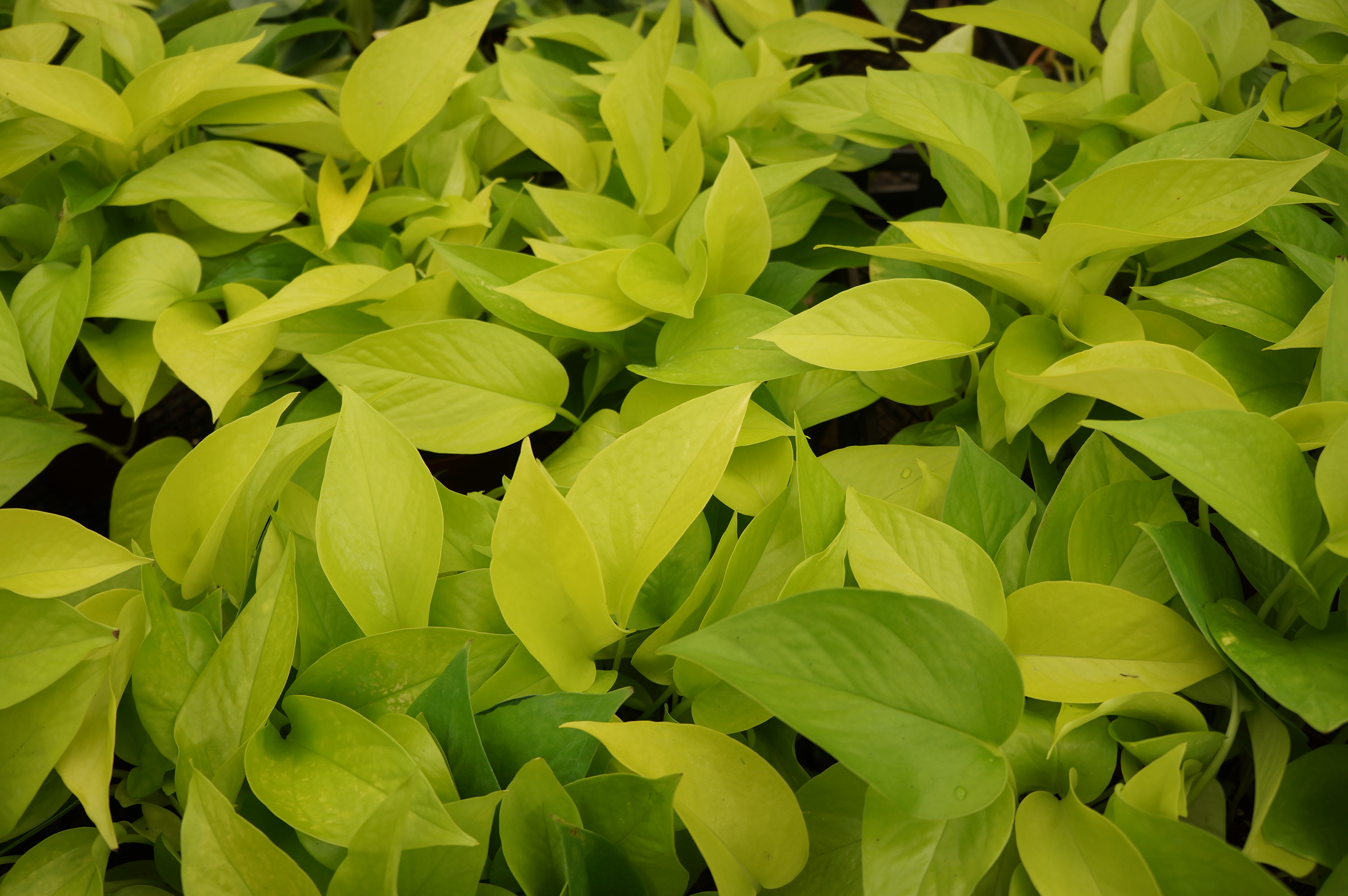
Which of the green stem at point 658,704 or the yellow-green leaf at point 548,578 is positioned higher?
the yellow-green leaf at point 548,578

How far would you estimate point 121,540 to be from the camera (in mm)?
574

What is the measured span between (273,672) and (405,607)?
0.21 feet

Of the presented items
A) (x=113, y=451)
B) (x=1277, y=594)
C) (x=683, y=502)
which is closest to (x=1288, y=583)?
(x=1277, y=594)

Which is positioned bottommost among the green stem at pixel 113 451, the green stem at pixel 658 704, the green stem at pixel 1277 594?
the green stem at pixel 113 451

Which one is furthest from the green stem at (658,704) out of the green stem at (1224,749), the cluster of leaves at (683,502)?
the green stem at (1224,749)

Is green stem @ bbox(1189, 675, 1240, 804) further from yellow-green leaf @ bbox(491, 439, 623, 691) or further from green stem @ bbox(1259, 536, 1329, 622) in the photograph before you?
yellow-green leaf @ bbox(491, 439, 623, 691)

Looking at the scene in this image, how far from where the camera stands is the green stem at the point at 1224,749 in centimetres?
35

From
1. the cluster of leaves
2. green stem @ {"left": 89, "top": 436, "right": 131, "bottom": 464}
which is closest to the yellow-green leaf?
the cluster of leaves

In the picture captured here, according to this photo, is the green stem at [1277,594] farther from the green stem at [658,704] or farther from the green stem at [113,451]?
the green stem at [113,451]

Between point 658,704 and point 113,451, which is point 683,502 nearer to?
point 658,704

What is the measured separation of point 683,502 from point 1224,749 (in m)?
0.25

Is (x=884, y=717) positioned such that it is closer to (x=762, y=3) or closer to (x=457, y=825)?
(x=457, y=825)

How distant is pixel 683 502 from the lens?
1.29 ft

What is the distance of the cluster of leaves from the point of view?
329 millimetres
